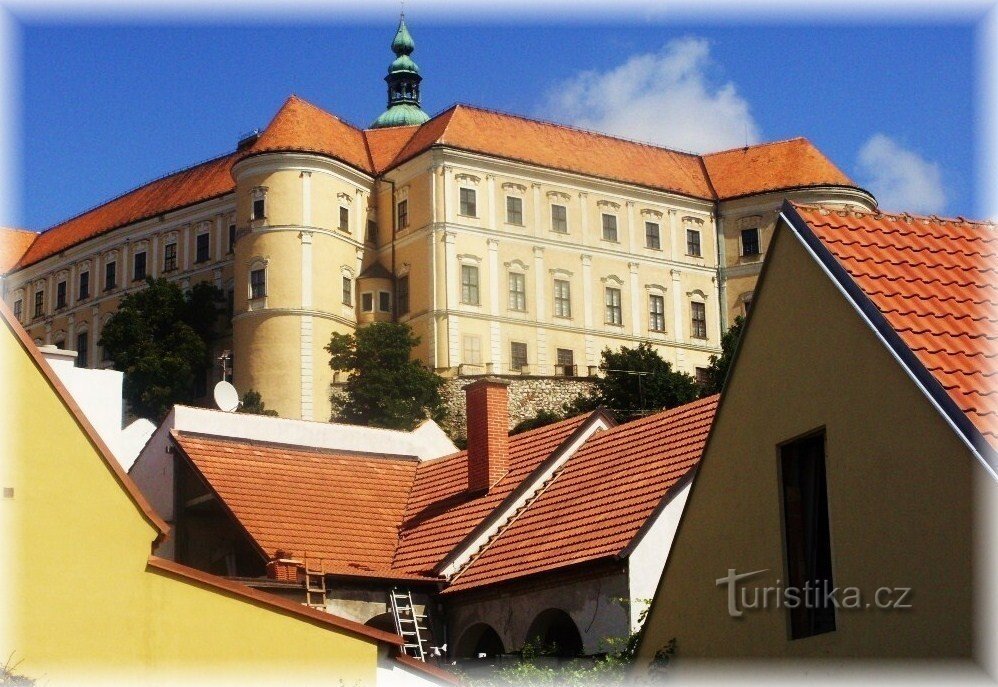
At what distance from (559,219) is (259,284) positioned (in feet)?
47.5

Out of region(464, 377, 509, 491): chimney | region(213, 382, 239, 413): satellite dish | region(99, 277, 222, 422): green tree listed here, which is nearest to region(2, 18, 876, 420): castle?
region(99, 277, 222, 422): green tree

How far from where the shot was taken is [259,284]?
7988 centimetres

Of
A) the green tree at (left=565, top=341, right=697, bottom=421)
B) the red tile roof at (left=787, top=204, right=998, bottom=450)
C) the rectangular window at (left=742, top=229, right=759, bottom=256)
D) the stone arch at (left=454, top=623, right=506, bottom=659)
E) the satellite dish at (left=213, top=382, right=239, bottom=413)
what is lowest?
the stone arch at (left=454, top=623, right=506, bottom=659)

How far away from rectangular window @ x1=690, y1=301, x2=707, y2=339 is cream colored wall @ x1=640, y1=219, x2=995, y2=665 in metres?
73.4

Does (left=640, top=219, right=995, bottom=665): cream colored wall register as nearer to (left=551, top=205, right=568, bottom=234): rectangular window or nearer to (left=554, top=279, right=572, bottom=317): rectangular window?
(left=554, top=279, right=572, bottom=317): rectangular window

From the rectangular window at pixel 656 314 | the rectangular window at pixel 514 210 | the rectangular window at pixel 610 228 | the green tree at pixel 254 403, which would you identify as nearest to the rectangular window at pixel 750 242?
the rectangular window at pixel 656 314

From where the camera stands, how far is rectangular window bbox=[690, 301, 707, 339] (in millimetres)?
85125

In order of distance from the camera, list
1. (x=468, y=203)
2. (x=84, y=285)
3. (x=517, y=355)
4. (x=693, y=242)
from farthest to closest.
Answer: (x=84, y=285), (x=693, y=242), (x=468, y=203), (x=517, y=355)

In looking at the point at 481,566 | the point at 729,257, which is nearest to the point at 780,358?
the point at 481,566

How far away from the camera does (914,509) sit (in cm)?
927

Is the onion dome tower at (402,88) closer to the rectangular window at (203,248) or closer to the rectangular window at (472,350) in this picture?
the rectangular window at (203,248)

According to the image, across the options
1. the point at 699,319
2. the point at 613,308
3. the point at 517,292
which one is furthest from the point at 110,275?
the point at 699,319

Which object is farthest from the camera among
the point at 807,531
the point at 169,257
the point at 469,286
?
the point at 169,257

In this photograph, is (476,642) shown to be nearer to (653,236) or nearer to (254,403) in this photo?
(254,403)
